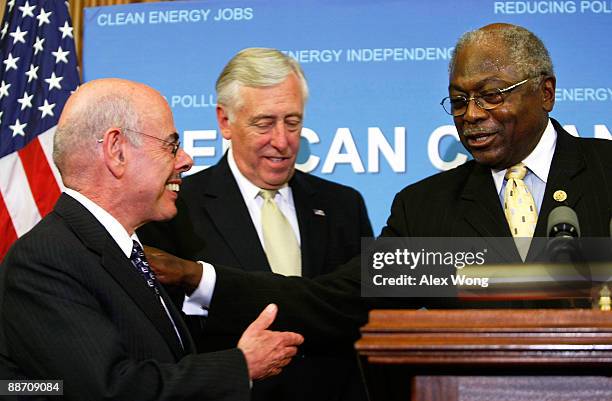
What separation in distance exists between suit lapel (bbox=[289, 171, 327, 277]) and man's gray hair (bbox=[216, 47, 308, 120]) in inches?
15.8

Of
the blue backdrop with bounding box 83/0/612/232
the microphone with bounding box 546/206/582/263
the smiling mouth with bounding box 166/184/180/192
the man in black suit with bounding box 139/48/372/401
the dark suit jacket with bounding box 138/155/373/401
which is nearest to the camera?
the microphone with bounding box 546/206/582/263

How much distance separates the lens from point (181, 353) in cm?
228

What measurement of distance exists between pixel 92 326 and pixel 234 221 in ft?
4.66

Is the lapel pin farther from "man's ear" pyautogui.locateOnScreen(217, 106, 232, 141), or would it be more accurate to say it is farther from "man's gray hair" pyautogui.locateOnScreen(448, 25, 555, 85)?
"man's ear" pyautogui.locateOnScreen(217, 106, 232, 141)

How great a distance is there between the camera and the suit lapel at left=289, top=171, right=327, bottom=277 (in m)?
3.39

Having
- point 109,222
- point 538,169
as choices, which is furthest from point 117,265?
point 538,169

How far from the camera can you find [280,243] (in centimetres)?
343

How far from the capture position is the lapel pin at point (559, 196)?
2.70 meters

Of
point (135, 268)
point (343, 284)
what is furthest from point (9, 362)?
point (343, 284)

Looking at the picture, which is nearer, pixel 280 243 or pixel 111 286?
pixel 111 286

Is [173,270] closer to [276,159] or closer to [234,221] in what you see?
[234,221]

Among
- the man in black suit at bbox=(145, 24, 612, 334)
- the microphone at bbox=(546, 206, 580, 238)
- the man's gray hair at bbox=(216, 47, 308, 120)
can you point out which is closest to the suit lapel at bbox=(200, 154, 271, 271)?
the man's gray hair at bbox=(216, 47, 308, 120)

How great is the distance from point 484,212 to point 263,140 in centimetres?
102

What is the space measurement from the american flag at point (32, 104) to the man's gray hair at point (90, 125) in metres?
2.12
